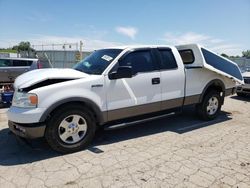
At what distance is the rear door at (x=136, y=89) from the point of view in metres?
4.75

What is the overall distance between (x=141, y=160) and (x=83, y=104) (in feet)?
4.65

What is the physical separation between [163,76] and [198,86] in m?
1.25

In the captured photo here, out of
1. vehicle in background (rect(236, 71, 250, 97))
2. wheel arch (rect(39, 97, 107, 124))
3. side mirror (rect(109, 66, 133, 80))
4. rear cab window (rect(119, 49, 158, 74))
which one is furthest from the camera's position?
vehicle in background (rect(236, 71, 250, 97))

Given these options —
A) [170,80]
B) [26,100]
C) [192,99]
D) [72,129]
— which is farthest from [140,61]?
[26,100]

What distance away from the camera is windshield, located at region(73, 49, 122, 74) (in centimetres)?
483

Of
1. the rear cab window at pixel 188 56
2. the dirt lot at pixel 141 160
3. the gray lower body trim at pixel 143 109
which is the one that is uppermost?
the rear cab window at pixel 188 56

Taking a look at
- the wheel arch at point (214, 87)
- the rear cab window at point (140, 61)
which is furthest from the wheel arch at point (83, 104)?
the wheel arch at point (214, 87)

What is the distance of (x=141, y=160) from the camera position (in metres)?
4.10

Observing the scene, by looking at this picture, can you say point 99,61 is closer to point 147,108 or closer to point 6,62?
point 147,108

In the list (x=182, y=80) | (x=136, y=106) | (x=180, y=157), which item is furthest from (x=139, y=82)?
(x=180, y=157)

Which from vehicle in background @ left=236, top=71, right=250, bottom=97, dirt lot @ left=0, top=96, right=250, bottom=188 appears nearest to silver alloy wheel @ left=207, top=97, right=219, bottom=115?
dirt lot @ left=0, top=96, right=250, bottom=188

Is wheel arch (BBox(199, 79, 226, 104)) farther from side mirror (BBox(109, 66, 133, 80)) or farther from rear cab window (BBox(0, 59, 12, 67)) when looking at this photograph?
rear cab window (BBox(0, 59, 12, 67))

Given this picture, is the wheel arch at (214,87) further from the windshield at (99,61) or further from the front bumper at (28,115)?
the front bumper at (28,115)

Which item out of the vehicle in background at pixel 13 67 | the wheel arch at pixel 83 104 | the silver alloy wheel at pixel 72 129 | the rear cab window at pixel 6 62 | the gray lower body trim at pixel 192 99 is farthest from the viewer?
the rear cab window at pixel 6 62
